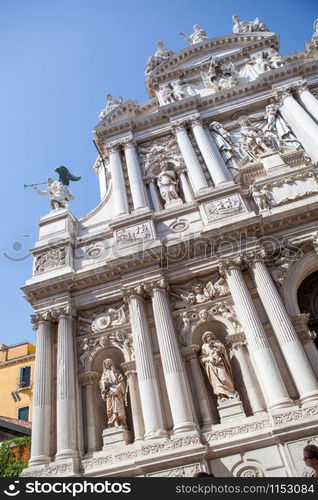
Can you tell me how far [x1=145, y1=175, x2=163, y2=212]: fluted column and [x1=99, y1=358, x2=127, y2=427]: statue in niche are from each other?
5564mm

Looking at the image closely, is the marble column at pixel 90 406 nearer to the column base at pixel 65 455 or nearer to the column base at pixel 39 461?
the column base at pixel 65 455

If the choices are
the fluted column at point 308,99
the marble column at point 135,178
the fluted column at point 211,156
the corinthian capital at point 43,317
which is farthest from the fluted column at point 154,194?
the fluted column at point 308,99

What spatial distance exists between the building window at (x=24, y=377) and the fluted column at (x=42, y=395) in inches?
476

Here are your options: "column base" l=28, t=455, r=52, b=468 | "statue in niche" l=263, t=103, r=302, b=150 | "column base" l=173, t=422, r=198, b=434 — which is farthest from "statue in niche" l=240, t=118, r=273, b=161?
"column base" l=28, t=455, r=52, b=468

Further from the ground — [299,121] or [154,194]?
[299,121]

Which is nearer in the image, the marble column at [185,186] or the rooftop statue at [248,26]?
the marble column at [185,186]

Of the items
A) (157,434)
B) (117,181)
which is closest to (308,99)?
(117,181)

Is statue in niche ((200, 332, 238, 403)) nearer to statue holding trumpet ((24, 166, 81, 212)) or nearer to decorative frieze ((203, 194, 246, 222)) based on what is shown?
decorative frieze ((203, 194, 246, 222))

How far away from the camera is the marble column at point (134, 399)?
31.6ft

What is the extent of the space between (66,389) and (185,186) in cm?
763

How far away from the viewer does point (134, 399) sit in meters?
10.1

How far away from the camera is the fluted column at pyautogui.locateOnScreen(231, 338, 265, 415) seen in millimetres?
9148

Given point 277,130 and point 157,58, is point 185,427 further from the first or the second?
point 157,58
